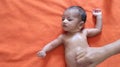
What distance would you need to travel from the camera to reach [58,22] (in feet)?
4.26

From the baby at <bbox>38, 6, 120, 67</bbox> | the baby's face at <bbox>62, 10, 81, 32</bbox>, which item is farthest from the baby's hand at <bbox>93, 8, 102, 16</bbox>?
the baby's face at <bbox>62, 10, 81, 32</bbox>

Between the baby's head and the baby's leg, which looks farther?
the baby's head

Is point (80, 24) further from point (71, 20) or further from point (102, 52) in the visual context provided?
point (102, 52)

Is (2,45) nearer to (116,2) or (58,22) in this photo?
(58,22)

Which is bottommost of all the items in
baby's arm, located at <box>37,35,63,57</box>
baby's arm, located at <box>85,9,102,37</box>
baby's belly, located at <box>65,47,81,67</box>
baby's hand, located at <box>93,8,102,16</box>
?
baby's belly, located at <box>65,47,81,67</box>

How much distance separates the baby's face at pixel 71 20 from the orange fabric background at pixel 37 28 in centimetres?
6

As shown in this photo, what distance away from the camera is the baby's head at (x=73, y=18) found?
1239 millimetres

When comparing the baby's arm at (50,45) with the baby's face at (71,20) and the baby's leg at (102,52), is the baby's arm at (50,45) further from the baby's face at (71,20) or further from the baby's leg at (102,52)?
the baby's leg at (102,52)

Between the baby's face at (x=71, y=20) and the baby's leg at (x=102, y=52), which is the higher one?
the baby's face at (x=71, y=20)

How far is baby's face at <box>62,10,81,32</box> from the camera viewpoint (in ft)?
4.06

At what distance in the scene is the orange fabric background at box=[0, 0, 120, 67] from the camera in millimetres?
1236

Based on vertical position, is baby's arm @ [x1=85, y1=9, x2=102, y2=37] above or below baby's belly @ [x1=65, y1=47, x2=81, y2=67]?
above

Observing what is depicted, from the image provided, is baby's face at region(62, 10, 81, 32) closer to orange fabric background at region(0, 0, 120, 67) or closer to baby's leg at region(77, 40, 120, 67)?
orange fabric background at region(0, 0, 120, 67)

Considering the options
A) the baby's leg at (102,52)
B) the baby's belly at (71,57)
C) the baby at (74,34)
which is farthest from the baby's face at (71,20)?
the baby's leg at (102,52)
